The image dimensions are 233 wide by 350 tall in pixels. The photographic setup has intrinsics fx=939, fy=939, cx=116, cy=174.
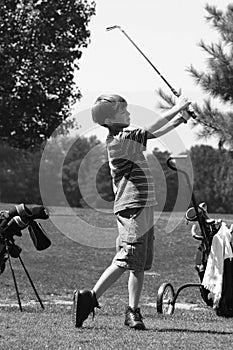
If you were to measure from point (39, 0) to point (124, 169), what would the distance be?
24.7 metres

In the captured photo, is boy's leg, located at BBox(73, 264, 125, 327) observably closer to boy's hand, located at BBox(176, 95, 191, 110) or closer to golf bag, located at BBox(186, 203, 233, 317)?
boy's hand, located at BBox(176, 95, 191, 110)

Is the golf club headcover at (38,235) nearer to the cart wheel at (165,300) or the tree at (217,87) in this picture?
the cart wheel at (165,300)

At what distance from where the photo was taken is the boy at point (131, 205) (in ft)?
20.0

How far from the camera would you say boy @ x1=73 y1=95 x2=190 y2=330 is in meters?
6.10

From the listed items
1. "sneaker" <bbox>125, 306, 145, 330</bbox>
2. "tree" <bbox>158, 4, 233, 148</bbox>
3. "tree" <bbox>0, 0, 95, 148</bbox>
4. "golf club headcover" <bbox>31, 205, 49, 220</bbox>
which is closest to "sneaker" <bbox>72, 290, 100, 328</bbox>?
"sneaker" <bbox>125, 306, 145, 330</bbox>

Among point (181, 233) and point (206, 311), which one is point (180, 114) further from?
point (181, 233)

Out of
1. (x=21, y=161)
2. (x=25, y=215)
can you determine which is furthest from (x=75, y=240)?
(x=21, y=161)

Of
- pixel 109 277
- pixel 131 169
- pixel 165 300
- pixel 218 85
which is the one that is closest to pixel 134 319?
pixel 109 277

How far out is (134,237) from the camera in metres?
6.13

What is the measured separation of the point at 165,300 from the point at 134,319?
7.08 feet

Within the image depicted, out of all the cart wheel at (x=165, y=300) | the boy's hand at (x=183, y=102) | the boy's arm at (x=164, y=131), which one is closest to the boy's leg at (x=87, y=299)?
the boy's arm at (x=164, y=131)

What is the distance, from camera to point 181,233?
23.1 m

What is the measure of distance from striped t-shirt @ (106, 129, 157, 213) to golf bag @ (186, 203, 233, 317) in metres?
1.71

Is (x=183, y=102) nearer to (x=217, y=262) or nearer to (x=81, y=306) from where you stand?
(x=81, y=306)
